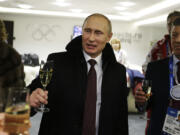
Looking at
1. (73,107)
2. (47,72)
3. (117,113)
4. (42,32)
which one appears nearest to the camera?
(47,72)

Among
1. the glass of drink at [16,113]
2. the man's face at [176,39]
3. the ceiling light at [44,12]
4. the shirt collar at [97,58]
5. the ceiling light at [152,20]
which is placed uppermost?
the ceiling light at [44,12]

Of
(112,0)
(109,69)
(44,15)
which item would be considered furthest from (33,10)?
(109,69)

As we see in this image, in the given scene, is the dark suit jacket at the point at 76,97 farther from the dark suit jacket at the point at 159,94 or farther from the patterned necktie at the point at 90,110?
the dark suit jacket at the point at 159,94

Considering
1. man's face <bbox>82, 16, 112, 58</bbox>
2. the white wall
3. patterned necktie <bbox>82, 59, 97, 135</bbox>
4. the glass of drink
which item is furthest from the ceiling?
the glass of drink

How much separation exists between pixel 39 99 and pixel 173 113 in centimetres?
93

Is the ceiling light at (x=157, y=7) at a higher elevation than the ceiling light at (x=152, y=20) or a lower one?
higher

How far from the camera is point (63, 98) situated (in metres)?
1.58

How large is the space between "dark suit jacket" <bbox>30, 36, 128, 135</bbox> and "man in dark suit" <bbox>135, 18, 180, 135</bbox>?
0.57ft

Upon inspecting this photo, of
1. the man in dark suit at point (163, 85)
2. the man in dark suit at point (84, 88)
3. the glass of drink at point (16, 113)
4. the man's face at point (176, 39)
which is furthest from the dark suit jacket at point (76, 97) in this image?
the glass of drink at point (16, 113)

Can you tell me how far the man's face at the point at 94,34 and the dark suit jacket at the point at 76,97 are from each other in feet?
0.26

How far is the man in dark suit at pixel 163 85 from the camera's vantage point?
5.51ft

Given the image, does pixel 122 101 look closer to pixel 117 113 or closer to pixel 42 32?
pixel 117 113

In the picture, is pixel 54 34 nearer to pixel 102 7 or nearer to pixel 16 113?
pixel 102 7

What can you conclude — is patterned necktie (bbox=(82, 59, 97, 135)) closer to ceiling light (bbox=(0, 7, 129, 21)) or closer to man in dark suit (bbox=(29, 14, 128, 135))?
man in dark suit (bbox=(29, 14, 128, 135))
